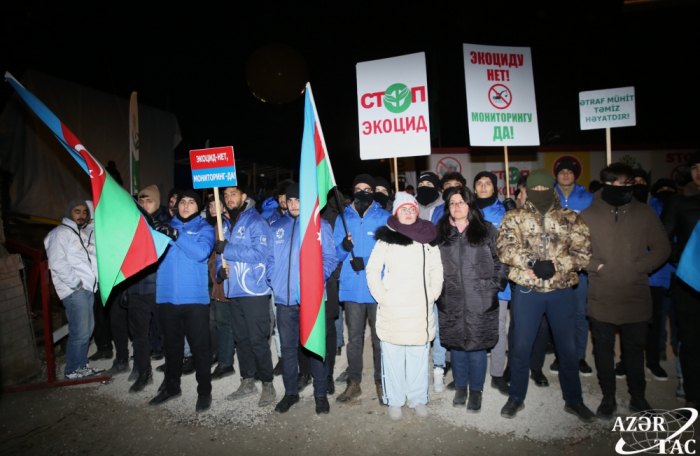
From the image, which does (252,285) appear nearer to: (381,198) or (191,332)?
(191,332)

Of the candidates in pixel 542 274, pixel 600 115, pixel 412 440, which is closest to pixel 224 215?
pixel 412 440

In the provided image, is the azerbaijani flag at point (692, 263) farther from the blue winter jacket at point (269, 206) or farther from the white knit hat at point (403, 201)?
the blue winter jacket at point (269, 206)

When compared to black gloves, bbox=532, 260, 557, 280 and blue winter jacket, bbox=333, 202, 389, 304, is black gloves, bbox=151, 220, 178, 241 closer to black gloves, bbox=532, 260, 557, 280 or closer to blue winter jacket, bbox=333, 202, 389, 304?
blue winter jacket, bbox=333, 202, 389, 304

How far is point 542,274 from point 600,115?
3.39 metres

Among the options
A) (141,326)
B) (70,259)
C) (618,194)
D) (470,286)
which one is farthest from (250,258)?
(618,194)

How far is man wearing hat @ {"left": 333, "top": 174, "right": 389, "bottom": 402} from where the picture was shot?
4.46 meters

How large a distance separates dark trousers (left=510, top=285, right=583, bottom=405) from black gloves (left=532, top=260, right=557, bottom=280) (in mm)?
225

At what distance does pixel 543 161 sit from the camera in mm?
14070

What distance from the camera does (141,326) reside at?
5.14 meters

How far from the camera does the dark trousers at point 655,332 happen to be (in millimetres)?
4789

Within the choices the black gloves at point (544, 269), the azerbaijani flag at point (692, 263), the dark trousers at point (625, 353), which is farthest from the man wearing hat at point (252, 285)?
the azerbaijani flag at point (692, 263)

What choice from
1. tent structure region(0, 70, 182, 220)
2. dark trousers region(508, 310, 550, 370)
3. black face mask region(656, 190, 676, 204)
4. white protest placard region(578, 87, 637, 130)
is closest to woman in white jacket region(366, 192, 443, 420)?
dark trousers region(508, 310, 550, 370)

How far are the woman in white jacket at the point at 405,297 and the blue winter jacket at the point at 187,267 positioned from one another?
1.91m

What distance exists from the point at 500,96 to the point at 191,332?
5.01 m
